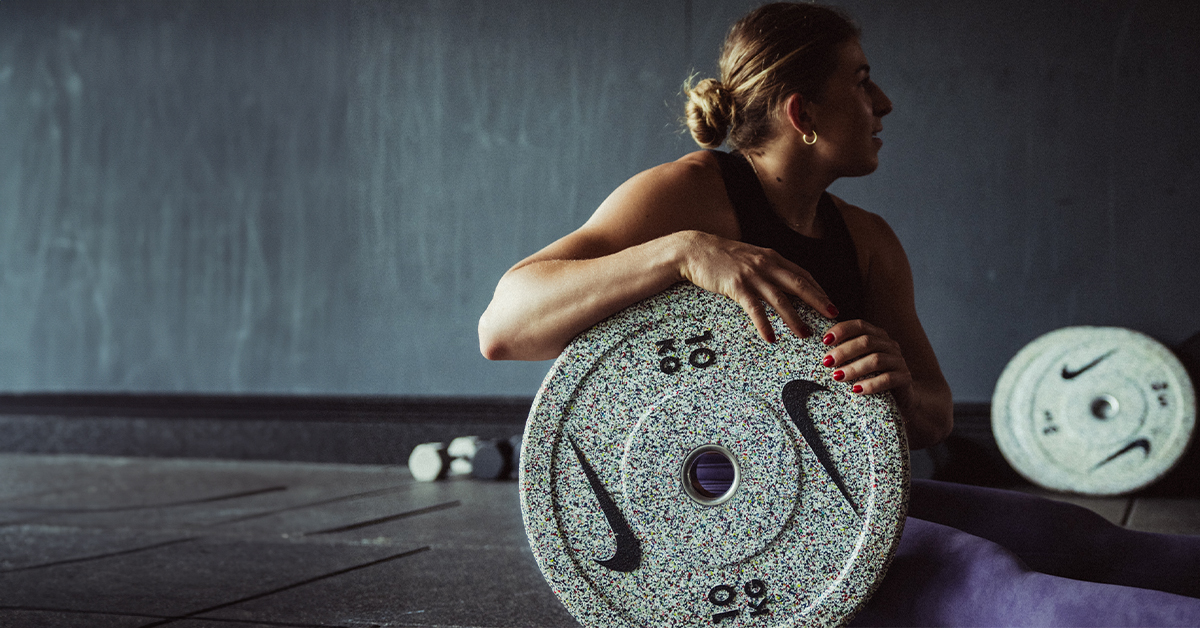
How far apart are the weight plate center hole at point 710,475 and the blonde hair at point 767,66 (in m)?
0.54

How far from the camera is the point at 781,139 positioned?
1480 millimetres

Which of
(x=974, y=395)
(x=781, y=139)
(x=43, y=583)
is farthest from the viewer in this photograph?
(x=974, y=395)

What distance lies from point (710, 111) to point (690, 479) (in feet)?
2.10

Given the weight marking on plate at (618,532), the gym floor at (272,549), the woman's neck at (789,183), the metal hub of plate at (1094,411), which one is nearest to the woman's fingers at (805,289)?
the weight marking on plate at (618,532)

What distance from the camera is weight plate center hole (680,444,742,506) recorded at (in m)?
1.08

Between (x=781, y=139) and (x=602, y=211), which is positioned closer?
(x=602, y=211)

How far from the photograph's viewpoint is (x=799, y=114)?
4.78ft

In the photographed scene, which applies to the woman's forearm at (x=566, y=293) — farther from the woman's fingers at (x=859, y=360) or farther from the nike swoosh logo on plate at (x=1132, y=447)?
the nike swoosh logo on plate at (x=1132, y=447)

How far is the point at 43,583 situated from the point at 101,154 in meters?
3.06

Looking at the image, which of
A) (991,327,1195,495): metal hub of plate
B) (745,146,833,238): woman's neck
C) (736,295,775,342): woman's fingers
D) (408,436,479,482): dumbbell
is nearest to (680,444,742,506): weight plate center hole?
(736,295,775,342): woman's fingers

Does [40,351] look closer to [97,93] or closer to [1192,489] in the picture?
[97,93]

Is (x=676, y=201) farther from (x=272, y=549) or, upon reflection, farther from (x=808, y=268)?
(x=272, y=549)

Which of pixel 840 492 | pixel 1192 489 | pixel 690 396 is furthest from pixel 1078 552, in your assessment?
pixel 1192 489

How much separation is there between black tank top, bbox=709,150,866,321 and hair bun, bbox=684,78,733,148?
5 cm
